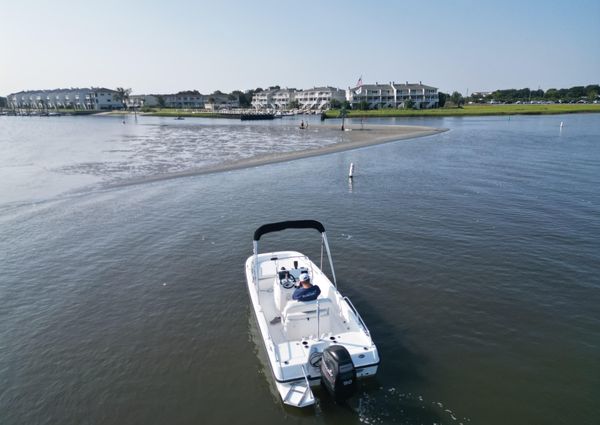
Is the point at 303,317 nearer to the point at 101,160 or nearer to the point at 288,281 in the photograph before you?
the point at 288,281

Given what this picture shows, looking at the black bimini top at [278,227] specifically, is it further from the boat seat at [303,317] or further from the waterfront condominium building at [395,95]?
the waterfront condominium building at [395,95]

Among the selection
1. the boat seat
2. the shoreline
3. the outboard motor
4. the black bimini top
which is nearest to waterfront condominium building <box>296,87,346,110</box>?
the shoreline

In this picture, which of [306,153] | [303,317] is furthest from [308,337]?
[306,153]

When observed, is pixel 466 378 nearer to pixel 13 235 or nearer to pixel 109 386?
pixel 109 386

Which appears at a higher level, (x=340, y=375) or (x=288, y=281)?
(x=288, y=281)

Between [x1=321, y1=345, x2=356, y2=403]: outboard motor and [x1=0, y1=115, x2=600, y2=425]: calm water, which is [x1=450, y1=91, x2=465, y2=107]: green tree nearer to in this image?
[x1=0, y1=115, x2=600, y2=425]: calm water

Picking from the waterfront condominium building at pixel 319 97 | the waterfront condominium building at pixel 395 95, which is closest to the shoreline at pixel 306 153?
the waterfront condominium building at pixel 395 95

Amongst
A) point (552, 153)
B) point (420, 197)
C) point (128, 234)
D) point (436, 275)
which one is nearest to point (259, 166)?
point (420, 197)

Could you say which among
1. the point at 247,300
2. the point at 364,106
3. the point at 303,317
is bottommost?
the point at 247,300

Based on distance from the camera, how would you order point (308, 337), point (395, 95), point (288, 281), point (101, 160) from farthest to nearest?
point (395, 95), point (101, 160), point (288, 281), point (308, 337)
